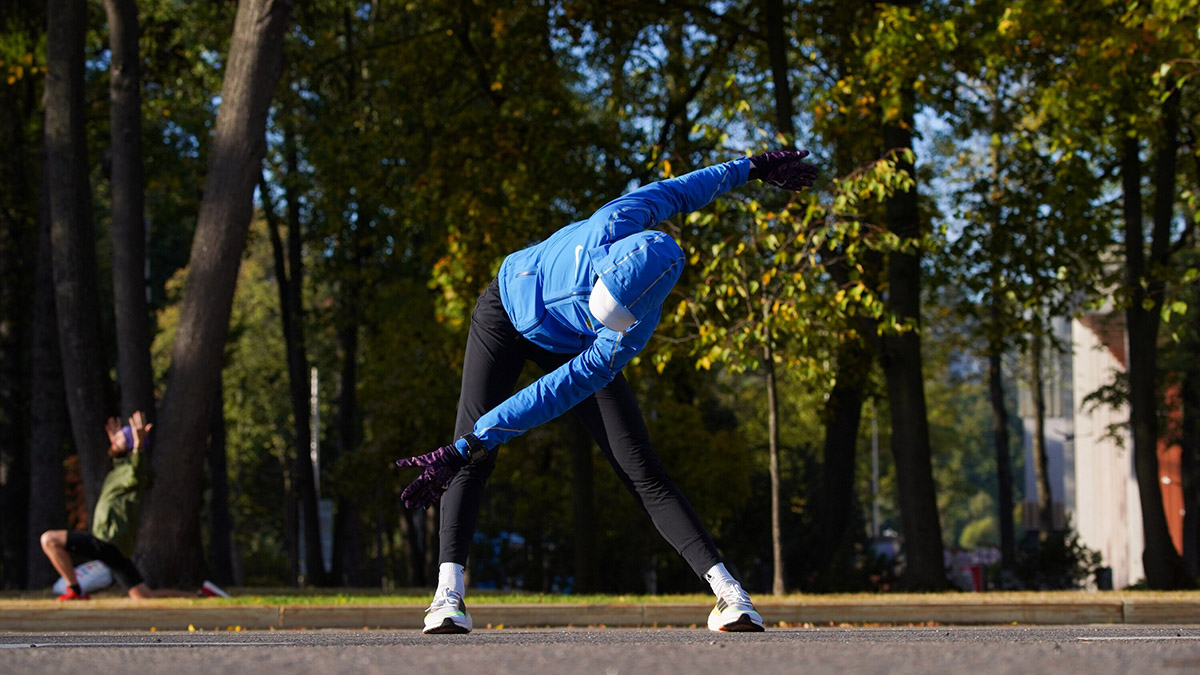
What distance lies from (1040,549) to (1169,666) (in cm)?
2006

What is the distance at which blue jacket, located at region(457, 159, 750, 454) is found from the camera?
4.62 metres

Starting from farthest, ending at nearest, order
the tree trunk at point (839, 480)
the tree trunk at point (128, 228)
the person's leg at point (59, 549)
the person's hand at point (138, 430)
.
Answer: the tree trunk at point (839, 480) → the tree trunk at point (128, 228) → the person's hand at point (138, 430) → the person's leg at point (59, 549)

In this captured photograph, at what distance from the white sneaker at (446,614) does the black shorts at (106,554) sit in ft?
20.2

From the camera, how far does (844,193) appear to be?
42.4 feet

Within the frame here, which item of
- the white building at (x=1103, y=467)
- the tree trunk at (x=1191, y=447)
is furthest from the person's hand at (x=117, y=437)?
the white building at (x=1103, y=467)

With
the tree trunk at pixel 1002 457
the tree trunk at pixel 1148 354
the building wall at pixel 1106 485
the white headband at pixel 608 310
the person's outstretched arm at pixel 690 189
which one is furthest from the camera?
the building wall at pixel 1106 485

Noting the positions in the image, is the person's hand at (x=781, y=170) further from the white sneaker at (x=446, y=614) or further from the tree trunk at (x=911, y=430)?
the tree trunk at (x=911, y=430)

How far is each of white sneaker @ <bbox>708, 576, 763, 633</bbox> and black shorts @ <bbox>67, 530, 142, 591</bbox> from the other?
6.86m

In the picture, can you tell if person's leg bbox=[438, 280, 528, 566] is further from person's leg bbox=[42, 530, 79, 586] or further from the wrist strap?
person's leg bbox=[42, 530, 79, 586]

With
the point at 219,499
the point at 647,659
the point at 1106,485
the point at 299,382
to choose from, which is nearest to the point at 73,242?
the point at 647,659

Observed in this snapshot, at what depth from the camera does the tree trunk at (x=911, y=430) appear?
49.4 ft

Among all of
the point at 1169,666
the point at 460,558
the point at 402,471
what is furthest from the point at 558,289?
the point at 402,471

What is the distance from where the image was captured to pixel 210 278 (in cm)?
1188

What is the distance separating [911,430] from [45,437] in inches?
433
